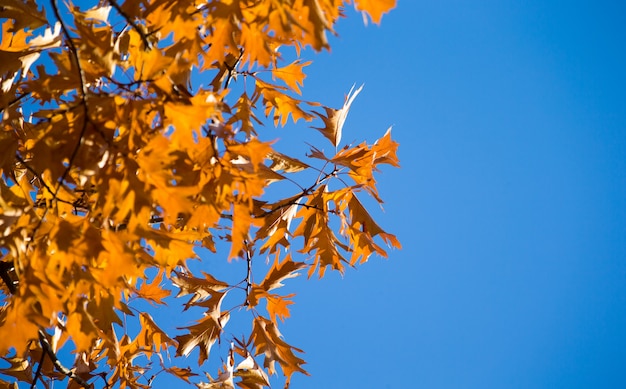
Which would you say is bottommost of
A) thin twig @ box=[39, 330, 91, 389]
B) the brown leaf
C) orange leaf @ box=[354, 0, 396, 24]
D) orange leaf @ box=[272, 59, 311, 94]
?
thin twig @ box=[39, 330, 91, 389]

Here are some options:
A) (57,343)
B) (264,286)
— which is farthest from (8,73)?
(264,286)

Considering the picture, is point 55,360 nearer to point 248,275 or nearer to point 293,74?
point 248,275

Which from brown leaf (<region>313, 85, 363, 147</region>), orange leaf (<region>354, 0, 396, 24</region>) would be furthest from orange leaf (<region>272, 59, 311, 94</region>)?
orange leaf (<region>354, 0, 396, 24</region>)

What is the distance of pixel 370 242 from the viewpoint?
927mm

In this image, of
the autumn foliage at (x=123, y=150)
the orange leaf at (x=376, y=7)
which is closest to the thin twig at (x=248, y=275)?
the autumn foliage at (x=123, y=150)

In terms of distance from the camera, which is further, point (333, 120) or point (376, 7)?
point (333, 120)

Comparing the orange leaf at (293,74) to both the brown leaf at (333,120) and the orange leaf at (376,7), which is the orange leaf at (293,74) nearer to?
the brown leaf at (333,120)

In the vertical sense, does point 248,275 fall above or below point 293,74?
below

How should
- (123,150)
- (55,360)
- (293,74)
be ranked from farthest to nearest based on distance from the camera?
(293,74) < (55,360) < (123,150)

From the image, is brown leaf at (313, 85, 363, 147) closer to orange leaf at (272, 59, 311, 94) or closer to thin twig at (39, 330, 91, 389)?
orange leaf at (272, 59, 311, 94)

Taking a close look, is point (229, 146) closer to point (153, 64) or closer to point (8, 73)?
point (153, 64)

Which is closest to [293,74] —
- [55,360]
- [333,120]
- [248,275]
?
[333,120]

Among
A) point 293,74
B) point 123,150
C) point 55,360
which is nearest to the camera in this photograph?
point 123,150

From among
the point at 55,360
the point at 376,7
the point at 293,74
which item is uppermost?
the point at 293,74
